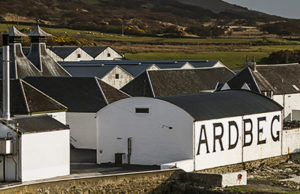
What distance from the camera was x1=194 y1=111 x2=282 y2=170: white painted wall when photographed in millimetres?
45844

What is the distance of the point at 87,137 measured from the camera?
52156 mm

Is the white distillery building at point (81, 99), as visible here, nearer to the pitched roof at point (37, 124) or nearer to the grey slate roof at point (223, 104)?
the grey slate roof at point (223, 104)

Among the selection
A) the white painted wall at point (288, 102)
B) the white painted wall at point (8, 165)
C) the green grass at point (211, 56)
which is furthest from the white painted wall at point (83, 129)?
the green grass at point (211, 56)

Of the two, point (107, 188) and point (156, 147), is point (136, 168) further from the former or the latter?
point (107, 188)

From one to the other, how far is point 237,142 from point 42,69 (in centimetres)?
1785

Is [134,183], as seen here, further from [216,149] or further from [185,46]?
[185,46]

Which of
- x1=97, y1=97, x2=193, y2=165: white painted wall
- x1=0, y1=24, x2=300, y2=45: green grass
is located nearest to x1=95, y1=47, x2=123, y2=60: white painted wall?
x1=0, y1=24, x2=300, y2=45: green grass

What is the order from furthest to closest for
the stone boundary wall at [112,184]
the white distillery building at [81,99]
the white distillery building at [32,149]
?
the white distillery building at [81,99], the white distillery building at [32,149], the stone boundary wall at [112,184]

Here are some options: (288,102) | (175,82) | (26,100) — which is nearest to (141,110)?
(26,100)

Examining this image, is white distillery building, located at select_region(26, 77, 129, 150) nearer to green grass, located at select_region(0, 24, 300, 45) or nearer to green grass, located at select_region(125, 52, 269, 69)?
green grass, located at select_region(125, 52, 269, 69)

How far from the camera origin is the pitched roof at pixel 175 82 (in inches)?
2511

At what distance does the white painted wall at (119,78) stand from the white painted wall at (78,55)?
2011 cm

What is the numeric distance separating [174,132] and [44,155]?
7554 millimetres

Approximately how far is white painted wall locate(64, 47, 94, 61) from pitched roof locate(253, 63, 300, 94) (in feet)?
82.2
